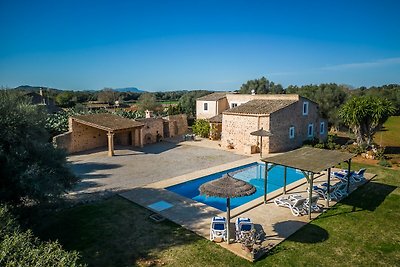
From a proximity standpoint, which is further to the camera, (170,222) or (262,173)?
(262,173)

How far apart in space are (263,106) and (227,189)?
66.7 ft

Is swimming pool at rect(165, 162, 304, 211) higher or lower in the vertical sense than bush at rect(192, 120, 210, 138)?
lower

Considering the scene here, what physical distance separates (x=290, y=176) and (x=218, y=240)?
35.8 ft

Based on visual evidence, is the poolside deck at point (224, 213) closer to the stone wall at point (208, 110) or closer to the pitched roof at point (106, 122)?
the pitched roof at point (106, 122)

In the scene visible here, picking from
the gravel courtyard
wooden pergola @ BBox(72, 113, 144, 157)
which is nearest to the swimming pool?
the gravel courtyard

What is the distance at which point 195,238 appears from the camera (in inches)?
402

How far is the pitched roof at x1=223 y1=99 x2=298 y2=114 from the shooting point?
26.6 metres

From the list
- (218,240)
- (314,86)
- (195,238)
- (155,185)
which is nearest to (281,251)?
(218,240)

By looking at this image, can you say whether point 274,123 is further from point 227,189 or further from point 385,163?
point 227,189

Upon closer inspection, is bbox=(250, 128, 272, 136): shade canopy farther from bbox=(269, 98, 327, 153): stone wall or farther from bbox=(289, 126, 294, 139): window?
bbox=(289, 126, 294, 139): window

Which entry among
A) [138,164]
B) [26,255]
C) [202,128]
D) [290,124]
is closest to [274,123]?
[290,124]

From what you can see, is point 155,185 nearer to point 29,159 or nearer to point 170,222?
point 170,222

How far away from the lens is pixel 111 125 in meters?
24.6

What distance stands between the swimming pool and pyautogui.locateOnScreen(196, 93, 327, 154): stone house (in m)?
4.84
